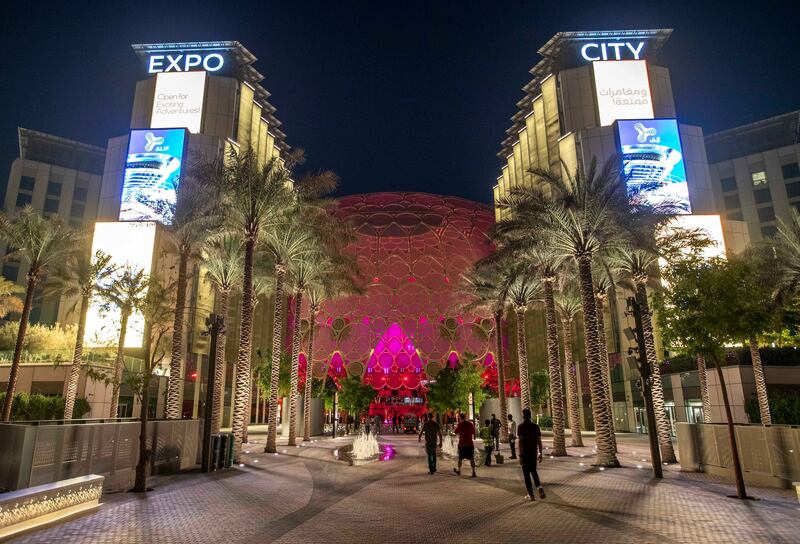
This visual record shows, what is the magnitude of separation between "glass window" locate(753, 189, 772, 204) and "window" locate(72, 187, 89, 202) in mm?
93560

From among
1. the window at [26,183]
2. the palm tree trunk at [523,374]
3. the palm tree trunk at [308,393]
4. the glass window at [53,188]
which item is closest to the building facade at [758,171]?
the palm tree trunk at [523,374]

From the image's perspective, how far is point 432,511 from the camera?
9.72 meters

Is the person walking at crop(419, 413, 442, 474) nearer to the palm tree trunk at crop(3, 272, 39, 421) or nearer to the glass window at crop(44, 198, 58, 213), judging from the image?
the palm tree trunk at crop(3, 272, 39, 421)

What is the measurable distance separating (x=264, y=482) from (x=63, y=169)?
75.4 metres

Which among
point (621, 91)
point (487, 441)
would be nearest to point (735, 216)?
point (621, 91)

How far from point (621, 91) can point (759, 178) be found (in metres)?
32.0

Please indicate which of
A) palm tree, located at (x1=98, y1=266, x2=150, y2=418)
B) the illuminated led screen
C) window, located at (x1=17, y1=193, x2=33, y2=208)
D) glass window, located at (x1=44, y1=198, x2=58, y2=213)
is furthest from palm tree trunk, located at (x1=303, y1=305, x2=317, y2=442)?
window, located at (x1=17, y1=193, x2=33, y2=208)

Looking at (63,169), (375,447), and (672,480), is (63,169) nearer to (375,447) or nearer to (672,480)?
(375,447)

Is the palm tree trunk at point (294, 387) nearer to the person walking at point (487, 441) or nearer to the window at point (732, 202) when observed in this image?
the person walking at point (487, 441)

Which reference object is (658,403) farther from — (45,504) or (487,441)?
(45,504)

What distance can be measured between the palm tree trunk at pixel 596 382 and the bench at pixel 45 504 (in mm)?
15331

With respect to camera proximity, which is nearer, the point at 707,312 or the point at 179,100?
the point at 707,312

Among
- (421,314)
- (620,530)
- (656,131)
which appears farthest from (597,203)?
(421,314)

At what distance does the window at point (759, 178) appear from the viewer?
68500mm
